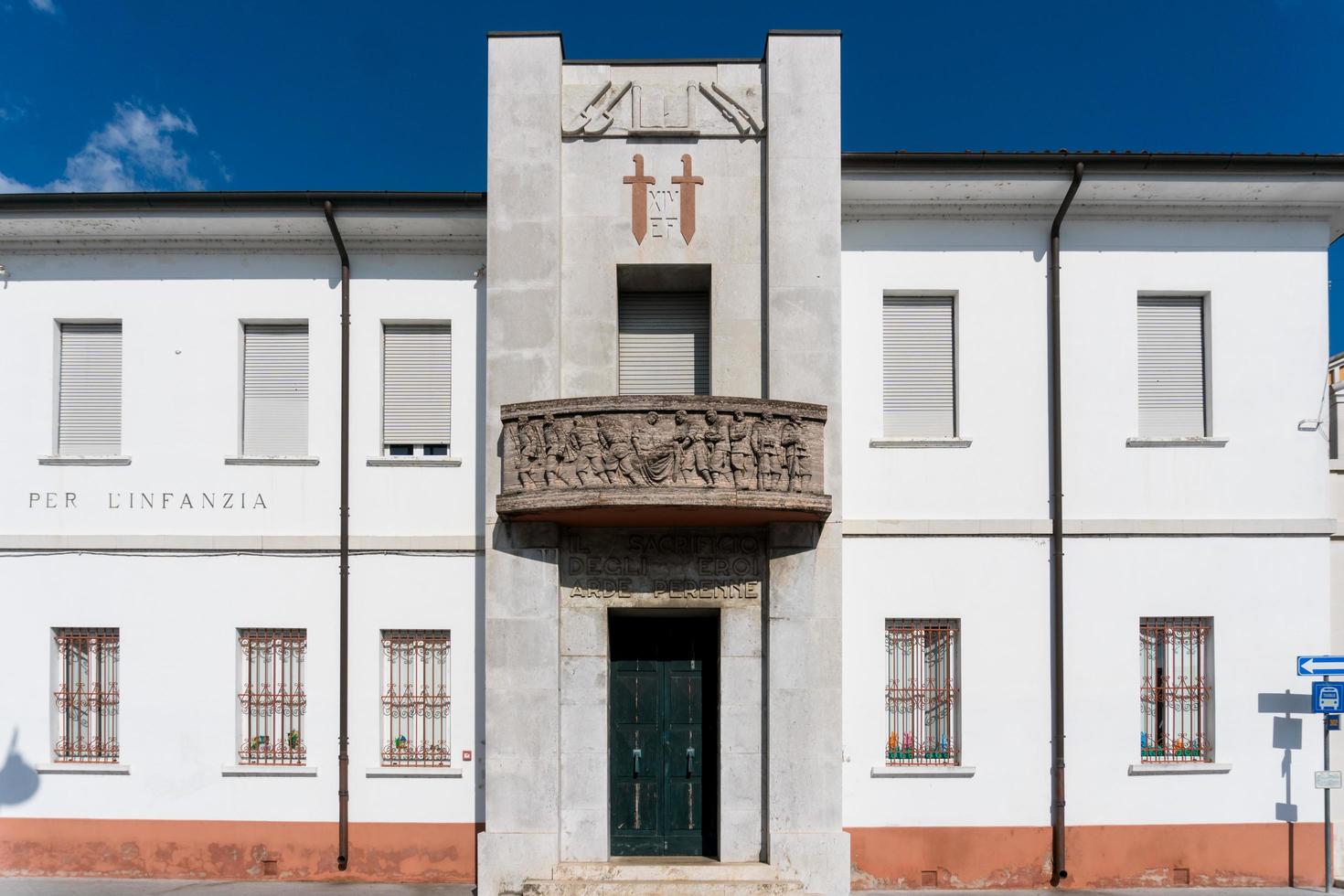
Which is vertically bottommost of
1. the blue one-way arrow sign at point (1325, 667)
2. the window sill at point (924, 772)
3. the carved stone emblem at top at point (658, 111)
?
the window sill at point (924, 772)

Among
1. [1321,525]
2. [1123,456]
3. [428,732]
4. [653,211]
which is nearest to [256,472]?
[428,732]

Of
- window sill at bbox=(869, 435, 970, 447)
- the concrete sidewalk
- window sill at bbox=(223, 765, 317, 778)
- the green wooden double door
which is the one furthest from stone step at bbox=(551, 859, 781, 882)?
window sill at bbox=(869, 435, 970, 447)

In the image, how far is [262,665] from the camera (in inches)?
505

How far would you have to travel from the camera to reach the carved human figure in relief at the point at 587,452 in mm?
10797

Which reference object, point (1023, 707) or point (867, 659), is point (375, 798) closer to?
point (867, 659)

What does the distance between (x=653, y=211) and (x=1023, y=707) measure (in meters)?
7.63

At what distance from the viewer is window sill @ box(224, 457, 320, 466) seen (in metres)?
12.8

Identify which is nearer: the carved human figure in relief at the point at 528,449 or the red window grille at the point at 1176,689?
the carved human figure in relief at the point at 528,449

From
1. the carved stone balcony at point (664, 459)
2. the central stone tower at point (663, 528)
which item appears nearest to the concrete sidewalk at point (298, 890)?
the central stone tower at point (663, 528)

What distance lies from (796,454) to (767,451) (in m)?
0.37

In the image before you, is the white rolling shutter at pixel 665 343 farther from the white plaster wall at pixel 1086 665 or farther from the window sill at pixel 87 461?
the window sill at pixel 87 461

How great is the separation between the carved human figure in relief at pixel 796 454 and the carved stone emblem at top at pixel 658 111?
371 centimetres

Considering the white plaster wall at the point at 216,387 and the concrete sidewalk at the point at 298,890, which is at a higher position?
the white plaster wall at the point at 216,387

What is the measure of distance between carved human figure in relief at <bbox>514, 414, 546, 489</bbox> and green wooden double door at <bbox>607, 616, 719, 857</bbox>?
7.84 feet
